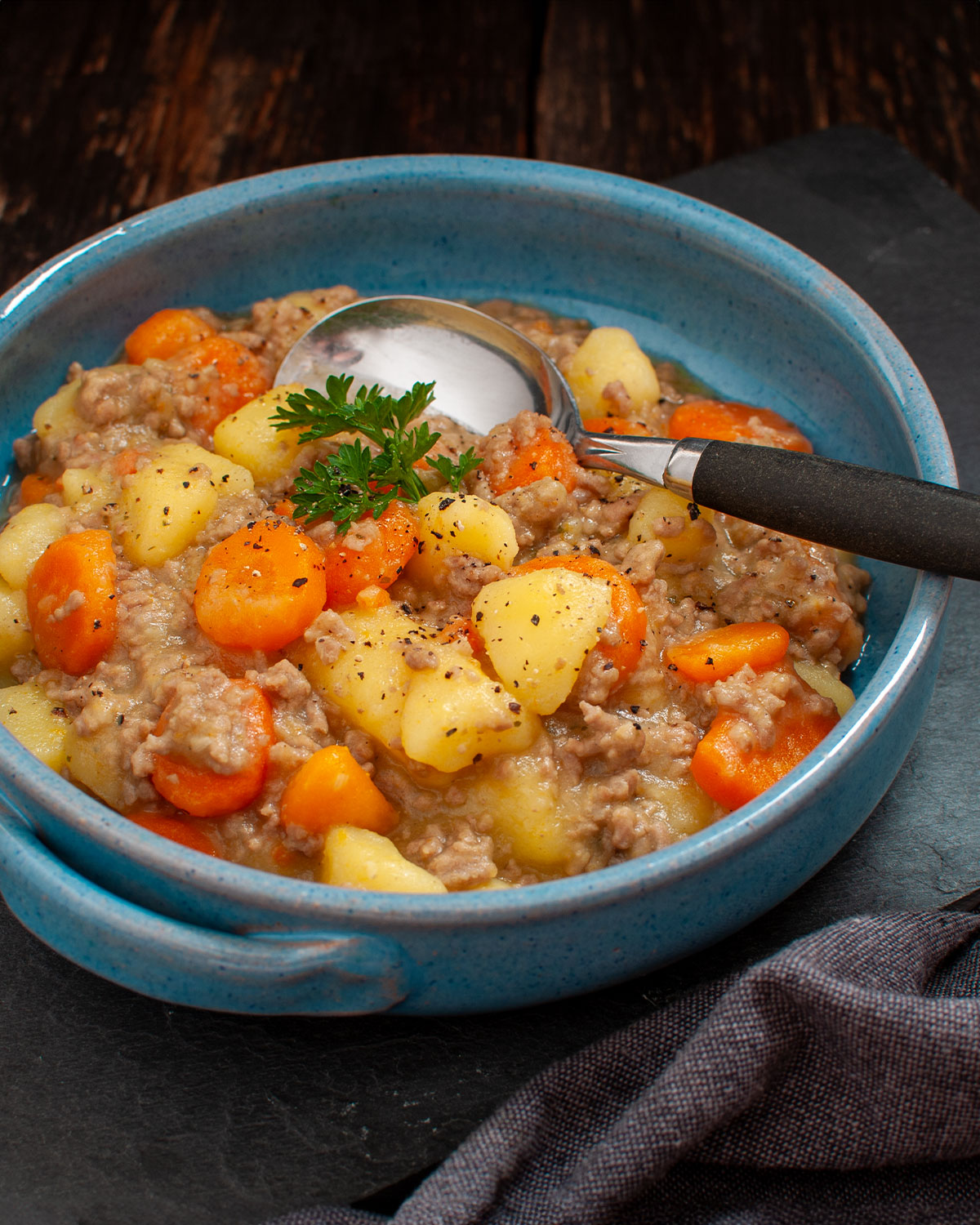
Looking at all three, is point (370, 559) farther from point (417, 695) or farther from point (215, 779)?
point (215, 779)

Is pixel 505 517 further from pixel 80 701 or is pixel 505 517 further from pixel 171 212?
pixel 171 212

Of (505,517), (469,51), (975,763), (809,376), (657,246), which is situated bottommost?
(975,763)

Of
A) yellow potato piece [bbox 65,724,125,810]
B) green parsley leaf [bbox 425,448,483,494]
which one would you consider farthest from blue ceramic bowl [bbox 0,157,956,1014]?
green parsley leaf [bbox 425,448,483,494]

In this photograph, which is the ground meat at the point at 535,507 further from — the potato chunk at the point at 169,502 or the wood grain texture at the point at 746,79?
the wood grain texture at the point at 746,79

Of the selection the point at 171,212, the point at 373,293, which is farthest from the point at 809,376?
the point at 171,212

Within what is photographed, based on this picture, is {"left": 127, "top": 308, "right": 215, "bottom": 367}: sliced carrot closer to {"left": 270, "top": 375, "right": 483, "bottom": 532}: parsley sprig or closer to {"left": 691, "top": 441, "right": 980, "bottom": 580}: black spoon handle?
{"left": 270, "top": 375, "right": 483, "bottom": 532}: parsley sprig

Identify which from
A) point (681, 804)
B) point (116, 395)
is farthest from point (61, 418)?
point (681, 804)
